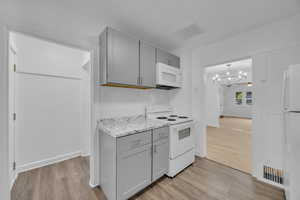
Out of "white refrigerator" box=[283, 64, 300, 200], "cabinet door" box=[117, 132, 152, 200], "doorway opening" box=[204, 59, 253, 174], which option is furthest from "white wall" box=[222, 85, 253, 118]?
"cabinet door" box=[117, 132, 152, 200]

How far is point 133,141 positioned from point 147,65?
127cm

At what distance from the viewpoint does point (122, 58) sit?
1.75 metres

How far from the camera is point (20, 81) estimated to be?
2141 mm

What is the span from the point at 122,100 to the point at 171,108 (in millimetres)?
1379

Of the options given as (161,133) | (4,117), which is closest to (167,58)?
(161,133)

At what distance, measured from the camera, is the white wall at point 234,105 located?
27.6 ft

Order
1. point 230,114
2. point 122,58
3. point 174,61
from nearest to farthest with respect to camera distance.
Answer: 1. point 122,58
2. point 174,61
3. point 230,114

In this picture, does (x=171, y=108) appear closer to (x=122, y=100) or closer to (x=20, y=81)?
(x=122, y=100)

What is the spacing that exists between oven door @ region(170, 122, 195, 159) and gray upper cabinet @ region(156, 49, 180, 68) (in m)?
1.28

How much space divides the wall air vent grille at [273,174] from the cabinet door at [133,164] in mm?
1812


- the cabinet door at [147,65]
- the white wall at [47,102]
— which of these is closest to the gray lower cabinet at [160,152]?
the cabinet door at [147,65]

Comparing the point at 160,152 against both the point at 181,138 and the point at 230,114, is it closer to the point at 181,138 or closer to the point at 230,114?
the point at 181,138

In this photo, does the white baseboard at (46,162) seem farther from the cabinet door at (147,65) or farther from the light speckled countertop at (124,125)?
the cabinet door at (147,65)

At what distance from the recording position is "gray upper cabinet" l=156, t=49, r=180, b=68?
7.48 ft
